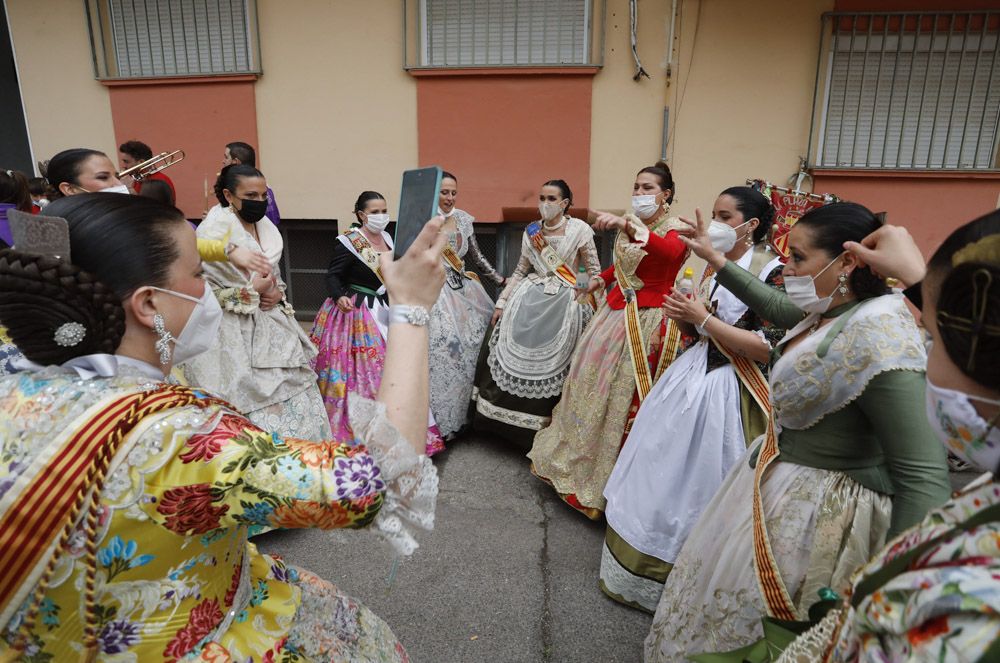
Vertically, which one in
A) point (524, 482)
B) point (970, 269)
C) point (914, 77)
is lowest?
point (524, 482)

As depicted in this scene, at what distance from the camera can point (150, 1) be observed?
521 centimetres

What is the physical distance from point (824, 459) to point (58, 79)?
6.95m

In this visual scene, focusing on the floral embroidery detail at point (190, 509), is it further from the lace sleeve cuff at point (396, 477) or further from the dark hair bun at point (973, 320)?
the dark hair bun at point (973, 320)

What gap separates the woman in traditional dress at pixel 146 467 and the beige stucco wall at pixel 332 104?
14.3ft

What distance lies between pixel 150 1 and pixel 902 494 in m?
6.69

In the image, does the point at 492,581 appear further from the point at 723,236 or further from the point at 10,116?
the point at 10,116

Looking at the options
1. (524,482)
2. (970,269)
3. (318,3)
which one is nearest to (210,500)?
(970,269)

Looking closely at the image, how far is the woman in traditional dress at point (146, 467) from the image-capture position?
816 mm

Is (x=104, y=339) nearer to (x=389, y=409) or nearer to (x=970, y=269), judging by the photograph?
(x=389, y=409)

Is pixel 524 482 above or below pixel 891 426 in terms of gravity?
below

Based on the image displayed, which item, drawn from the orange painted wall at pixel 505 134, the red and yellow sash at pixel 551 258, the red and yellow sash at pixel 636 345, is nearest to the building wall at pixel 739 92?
the orange painted wall at pixel 505 134

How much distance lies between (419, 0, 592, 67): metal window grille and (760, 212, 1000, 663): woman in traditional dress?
4.64 m

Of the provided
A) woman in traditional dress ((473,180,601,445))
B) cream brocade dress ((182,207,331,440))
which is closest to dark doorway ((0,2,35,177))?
A: cream brocade dress ((182,207,331,440))

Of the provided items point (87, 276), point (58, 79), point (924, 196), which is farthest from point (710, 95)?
point (58, 79)
